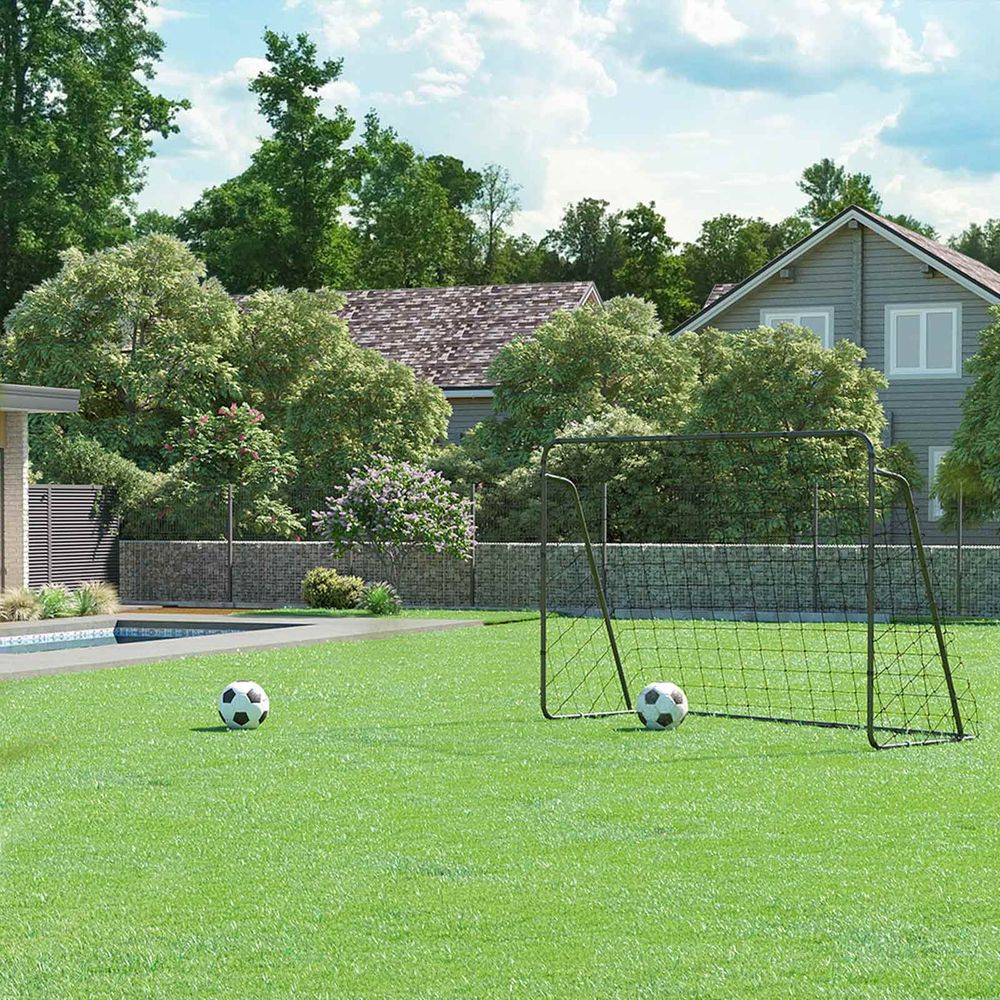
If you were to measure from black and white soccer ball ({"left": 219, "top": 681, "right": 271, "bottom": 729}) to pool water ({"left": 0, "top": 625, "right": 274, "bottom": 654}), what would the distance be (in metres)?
9.92

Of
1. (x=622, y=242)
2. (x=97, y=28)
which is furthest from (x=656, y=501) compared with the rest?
(x=622, y=242)

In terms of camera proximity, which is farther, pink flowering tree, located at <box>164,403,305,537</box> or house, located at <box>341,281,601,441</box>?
house, located at <box>341,281,601,441</box>

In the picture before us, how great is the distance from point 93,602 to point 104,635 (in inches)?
69.2

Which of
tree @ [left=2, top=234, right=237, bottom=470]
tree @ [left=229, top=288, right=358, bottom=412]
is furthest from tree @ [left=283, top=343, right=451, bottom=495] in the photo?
tree @ [left=2, top=234, right=237, bottom=470]

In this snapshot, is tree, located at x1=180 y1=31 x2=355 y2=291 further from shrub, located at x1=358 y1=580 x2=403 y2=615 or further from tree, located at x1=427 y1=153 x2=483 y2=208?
shrub, located at x1=358 y1=580 x2=403 y2=615

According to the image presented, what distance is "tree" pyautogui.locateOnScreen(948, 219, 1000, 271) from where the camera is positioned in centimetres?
6888

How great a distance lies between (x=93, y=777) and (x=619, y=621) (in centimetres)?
1490

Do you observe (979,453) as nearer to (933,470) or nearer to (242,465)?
(933,470)

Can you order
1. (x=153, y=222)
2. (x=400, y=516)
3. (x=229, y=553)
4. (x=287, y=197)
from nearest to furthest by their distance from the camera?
(x=400, y=516), (x=229, y=553), (x=287, y=197), (x=153, y=222)

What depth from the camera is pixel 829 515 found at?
26.5 meters

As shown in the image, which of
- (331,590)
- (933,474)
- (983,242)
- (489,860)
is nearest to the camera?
(489,860)

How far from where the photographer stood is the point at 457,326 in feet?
131

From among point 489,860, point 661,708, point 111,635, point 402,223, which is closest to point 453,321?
point 111,635

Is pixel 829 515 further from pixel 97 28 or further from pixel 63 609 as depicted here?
pixel 97 28
